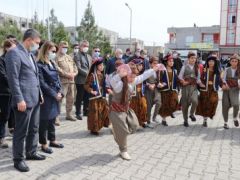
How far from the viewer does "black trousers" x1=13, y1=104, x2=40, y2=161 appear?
4.59m

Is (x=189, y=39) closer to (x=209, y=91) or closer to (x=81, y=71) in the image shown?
(x=81, y=71)

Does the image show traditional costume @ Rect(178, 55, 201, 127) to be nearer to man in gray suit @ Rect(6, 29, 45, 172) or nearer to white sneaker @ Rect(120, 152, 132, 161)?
white sneaker @ Rect(120, 152, 132, 161)

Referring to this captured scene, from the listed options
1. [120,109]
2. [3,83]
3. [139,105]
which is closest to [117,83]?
[120,109]

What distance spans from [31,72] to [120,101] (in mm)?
1501


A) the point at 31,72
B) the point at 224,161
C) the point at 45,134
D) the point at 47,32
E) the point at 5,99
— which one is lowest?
the point at 224,161

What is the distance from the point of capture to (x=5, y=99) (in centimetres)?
589

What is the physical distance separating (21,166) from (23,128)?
57cm

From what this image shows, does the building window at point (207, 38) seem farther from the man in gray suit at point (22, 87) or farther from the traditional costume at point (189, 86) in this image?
the man in gray suit at point (22, 87)

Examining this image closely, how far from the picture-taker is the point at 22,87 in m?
4.54

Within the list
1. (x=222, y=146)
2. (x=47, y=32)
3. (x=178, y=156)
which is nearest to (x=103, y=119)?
(x=178, y=156)

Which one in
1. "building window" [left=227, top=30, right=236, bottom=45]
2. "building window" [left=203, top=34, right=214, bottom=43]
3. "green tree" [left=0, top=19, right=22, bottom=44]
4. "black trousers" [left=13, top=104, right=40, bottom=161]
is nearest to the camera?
"black trousers" [left=13, top=104, right=40, bottom=161]

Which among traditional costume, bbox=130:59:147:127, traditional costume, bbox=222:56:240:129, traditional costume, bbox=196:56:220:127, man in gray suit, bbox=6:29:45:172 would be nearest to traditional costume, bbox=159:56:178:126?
traditional costume, bbox=196:56:220:127

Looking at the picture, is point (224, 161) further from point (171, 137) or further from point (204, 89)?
point (204, 89)

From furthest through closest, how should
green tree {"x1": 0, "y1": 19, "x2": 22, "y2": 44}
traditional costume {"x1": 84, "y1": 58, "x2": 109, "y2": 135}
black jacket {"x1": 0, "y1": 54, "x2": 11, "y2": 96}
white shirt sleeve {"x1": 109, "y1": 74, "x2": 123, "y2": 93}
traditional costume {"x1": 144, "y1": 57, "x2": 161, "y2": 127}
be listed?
green tree {"x1": 0, "y1": 19, "x2": 22, "y2": 44} < traditional costume {"x1": 144, "y1": 57, "x2": 161, "y2": 127} < traditional costume {"x1": 84, "y1": 58, "x2": 109, "y2": 135} < black jacket {"x1": 0, "y1": 54, "x2": 11, "y2": 96} < white shirt sleeve {"x1": 109, "y1": 74, "x2": 123, "y2": 93}
